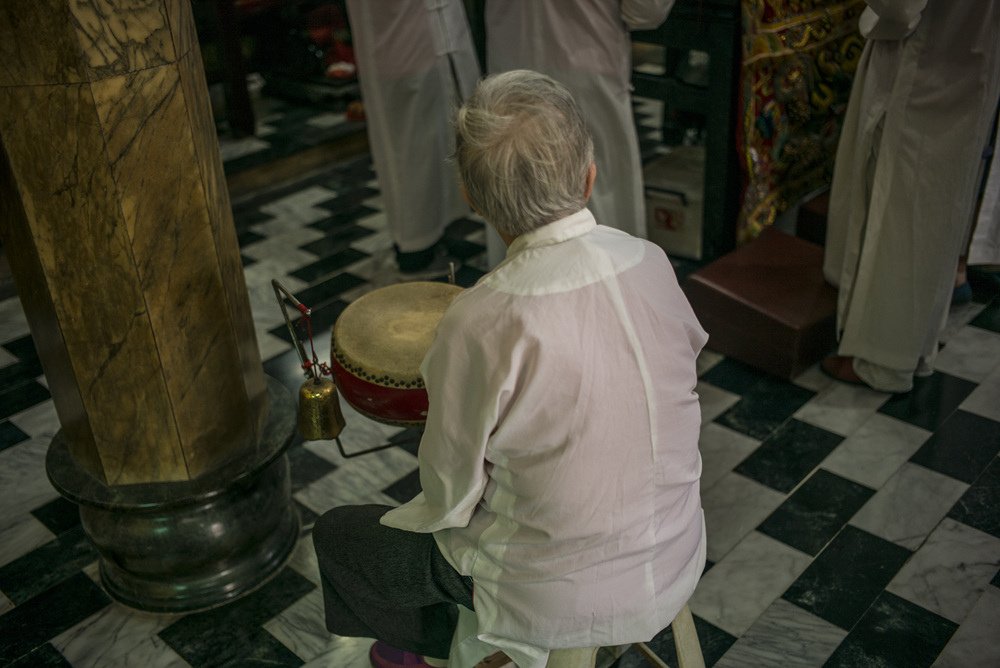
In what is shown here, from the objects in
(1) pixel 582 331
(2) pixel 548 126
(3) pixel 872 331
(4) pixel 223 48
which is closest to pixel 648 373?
(1) pixel 582 331

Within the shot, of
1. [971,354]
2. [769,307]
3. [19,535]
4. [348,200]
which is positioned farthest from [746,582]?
[348,200]

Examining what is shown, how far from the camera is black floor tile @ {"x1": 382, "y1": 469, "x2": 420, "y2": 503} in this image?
9.68 feet

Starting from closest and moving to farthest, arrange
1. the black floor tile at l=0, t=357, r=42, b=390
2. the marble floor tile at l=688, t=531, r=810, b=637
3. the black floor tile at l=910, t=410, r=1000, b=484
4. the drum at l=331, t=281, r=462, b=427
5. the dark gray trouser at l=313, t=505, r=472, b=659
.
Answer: the dark gray trouser at l=313, t=505, r=472, b=659, the drum at l=331, t=281, r=462, b=427, the marble floor tile at l=688, t=531, r=810, b=637, the black floor tile at l=910, t=410, r=1000, b=484, the black floor tile at l=0, t=357, r=42, b=390

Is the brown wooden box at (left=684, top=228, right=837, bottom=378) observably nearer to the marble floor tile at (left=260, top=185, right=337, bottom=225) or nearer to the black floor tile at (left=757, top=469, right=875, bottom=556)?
the black floor tile at (left=757, top=469, right=875, bottom=556)

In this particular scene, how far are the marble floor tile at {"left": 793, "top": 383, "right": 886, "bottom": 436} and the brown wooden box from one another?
14 cm

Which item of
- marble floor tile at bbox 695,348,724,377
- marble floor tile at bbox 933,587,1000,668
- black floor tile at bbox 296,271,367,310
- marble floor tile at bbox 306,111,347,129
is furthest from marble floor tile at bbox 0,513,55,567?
marble floor tile at bbox 306,111,347,129

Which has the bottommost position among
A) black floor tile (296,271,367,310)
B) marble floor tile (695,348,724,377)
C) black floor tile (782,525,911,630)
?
black floor tile (782,525,911,630)

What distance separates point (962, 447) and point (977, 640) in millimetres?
826

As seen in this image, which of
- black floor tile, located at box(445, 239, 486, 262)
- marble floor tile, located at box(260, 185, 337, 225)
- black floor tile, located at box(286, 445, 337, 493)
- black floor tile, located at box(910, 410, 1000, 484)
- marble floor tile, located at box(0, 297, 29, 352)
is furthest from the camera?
marble floor tile, located at box(260, 185, 337, 225)

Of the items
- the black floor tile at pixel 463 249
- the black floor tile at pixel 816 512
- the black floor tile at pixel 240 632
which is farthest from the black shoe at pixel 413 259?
the black floor tile at pixel 816 512

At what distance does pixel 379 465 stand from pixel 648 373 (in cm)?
170

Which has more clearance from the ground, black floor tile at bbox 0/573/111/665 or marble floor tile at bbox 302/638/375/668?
black floor tile at bbox 0/573/111/665

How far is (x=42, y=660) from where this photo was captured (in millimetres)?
2455

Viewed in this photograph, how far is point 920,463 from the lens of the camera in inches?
117
